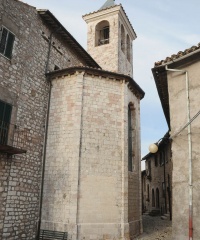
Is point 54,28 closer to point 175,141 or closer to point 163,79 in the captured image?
point 163,79

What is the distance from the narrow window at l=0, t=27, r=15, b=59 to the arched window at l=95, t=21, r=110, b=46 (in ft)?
36.8

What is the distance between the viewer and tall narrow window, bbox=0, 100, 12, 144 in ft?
29.1

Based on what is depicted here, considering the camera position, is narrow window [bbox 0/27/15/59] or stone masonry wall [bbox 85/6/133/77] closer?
narrow window [bbox 0/27/15/59]

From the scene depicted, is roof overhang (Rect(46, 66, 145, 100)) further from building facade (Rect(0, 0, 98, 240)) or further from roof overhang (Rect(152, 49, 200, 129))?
roof overhang (Rect(152, 49, 200, 129))

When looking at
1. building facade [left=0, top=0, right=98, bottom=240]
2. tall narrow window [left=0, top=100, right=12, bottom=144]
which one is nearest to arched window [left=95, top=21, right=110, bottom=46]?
building facade [left=0, top=0, right=98, bottom=240]

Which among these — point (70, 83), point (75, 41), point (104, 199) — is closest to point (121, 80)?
point (70, 83)

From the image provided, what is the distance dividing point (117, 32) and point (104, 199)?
44.8ft

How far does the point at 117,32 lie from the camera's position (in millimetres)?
19297

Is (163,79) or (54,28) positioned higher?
(54,28)

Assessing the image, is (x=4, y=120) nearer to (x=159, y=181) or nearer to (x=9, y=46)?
(x=9, y=46)

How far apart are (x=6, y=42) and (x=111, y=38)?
11.4 m

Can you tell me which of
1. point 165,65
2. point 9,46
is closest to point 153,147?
point 165,65

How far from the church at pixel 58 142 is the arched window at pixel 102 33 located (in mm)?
7882

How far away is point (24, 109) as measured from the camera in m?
10.3
